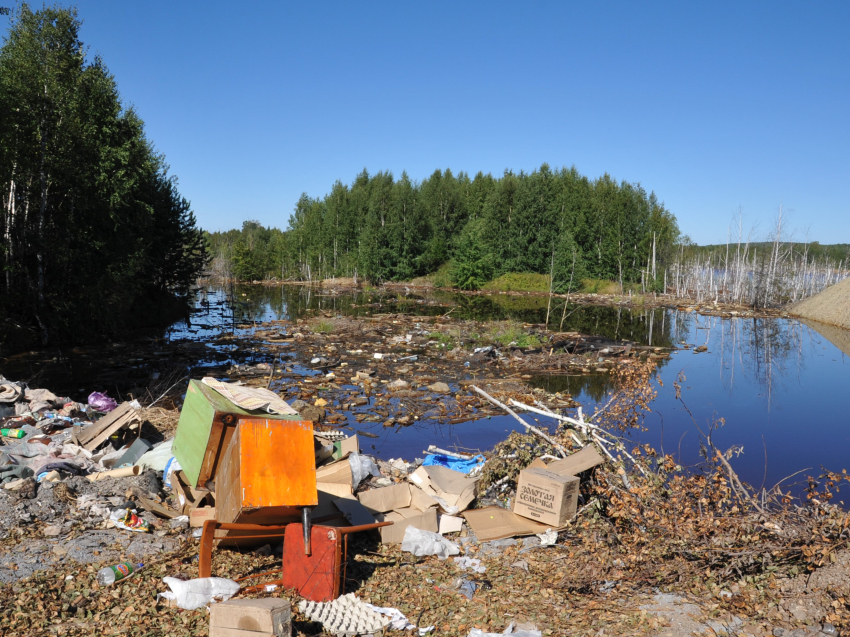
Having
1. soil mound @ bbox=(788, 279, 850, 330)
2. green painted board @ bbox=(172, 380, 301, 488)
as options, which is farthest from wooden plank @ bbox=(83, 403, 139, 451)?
soil mound @ bbox=(788, 279, 850, 330)

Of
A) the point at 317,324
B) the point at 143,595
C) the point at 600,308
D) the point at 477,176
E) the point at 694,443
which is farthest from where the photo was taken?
the point at 477,176

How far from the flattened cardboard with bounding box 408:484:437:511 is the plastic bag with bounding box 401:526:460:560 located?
0.61 metres

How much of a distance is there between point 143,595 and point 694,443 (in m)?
8.82

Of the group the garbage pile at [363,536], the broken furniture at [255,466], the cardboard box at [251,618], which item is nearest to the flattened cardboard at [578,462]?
the garbage pile at [363,536]

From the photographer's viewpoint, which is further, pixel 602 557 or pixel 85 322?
pixel 85 322

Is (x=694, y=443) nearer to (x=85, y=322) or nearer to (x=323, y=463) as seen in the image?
(x=323, y=463)

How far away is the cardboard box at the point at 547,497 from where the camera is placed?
18.0 ft

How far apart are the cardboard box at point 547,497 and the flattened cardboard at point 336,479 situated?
1.75m

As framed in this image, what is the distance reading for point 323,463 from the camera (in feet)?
21.0

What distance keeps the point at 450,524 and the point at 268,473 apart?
7.45 feet

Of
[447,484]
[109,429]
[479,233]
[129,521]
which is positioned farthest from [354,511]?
[479,233]

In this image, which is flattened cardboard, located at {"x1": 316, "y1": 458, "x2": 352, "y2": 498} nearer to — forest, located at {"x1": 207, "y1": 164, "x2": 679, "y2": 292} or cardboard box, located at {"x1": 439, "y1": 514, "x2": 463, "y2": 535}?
cardboard box, located at {"x1": 439, "y1": 514, "x2": 463, "y2": 535}

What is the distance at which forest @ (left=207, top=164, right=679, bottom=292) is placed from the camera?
154ft

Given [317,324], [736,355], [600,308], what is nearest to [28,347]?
[317,324]
